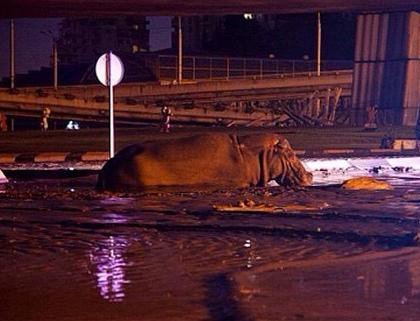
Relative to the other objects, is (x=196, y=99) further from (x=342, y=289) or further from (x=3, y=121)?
(x=342, y=289)

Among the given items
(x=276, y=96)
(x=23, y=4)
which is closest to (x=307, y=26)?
(x=276, y=96)

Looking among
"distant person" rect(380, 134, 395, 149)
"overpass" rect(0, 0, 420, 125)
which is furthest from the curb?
"overpass" rect(0, 0, 420, 125)

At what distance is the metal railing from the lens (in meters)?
89.9

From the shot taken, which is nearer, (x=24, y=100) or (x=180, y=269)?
(x=180, y=269)

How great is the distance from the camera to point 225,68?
297 ft

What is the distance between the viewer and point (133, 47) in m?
137

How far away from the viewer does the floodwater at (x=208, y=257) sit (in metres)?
8.54

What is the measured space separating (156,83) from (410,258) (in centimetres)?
7484

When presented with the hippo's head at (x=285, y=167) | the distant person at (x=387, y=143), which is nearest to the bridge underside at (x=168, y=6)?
the distant person at (x=387, y=143)

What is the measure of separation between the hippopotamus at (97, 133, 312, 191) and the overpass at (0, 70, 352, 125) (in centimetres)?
4187

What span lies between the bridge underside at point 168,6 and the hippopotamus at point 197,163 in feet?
44.3

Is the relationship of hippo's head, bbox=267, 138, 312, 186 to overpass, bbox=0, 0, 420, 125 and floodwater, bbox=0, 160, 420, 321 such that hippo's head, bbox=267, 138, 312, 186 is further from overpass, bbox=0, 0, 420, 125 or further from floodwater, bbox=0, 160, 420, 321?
overpass, bbox=0, 0, 420, 125

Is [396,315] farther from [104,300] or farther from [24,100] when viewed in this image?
[24,100]

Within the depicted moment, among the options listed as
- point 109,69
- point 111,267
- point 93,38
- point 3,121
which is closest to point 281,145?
point 109,69
